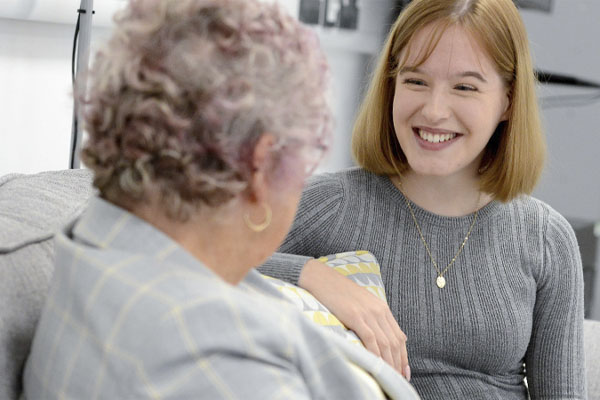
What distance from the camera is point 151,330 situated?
784 mm

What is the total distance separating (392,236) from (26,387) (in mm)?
968

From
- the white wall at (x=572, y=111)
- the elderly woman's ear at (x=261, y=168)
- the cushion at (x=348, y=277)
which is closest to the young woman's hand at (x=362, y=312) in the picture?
the cushion at (x=348, y=277)

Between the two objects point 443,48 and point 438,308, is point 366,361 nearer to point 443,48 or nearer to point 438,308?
point 438,308

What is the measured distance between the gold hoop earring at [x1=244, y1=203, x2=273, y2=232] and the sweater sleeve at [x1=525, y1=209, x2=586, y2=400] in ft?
3.30

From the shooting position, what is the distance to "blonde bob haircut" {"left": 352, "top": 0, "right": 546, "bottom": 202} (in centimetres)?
167

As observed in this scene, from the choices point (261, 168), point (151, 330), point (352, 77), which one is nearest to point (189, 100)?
point (261, 168)

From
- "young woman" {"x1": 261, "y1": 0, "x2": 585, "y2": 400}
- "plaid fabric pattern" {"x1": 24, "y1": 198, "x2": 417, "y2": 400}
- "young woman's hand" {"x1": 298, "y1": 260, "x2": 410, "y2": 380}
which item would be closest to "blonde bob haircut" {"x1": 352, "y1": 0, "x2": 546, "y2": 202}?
"young woman" {"x1": 261, "y1": 0, "x2": 585, "y2": 400}

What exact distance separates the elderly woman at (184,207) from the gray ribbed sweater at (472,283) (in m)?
0.83

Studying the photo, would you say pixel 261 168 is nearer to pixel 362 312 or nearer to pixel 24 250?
pixel 24 250

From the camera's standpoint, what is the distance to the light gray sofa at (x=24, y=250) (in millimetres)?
997

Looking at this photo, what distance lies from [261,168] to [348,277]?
72 cm

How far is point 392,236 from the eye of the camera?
1.78 m

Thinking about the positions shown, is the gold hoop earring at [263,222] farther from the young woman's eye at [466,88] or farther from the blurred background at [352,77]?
the blurred background at [352,77]

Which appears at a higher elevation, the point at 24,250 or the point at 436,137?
the point at 436,137
